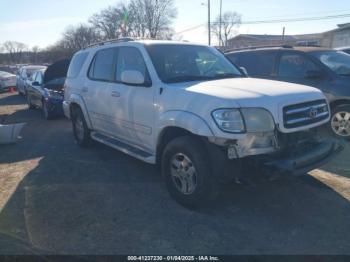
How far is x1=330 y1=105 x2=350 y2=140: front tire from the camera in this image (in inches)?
258

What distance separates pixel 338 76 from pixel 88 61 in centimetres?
463

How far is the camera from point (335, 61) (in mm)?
7055

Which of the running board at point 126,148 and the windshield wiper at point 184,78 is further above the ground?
the windshield wiper at point 184,78

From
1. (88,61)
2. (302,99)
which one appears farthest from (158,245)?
(88,61)

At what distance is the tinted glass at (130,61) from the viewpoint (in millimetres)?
4798

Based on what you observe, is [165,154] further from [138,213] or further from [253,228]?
[253,228]

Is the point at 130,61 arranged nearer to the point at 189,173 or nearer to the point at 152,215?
the point at 189,173

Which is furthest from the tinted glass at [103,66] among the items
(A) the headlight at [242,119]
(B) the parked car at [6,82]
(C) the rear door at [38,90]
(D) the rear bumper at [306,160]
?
(B) the parked car at [6,82]

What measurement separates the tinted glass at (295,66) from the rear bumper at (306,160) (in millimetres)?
3189

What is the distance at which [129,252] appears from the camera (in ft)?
10.9

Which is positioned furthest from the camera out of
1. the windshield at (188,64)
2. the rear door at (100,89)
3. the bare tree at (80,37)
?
the bare tree at (80,37)

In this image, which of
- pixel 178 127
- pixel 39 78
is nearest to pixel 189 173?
pixel 178 127

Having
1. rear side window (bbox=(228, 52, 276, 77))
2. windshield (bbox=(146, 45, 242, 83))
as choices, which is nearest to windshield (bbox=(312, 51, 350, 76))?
rear side window (bbox=(228, 52, 276, 77))

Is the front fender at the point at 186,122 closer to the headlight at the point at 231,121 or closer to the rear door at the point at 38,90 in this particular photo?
the headlight at the point at 231,121
